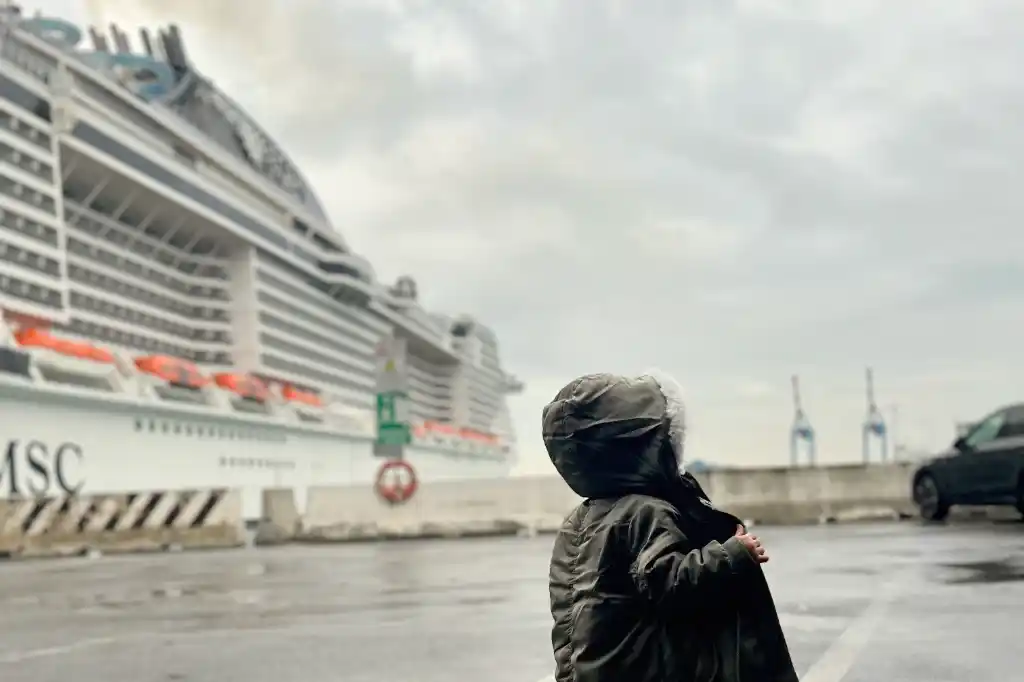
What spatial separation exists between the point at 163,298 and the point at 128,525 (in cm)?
3228

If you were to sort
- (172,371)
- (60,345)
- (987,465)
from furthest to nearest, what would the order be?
(172,371), (60,345), (987,465)

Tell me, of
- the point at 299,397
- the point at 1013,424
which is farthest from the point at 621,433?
the point at 299,397

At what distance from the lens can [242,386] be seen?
156ft

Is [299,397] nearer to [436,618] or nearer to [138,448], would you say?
[138,448]

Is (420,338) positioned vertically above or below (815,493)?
above

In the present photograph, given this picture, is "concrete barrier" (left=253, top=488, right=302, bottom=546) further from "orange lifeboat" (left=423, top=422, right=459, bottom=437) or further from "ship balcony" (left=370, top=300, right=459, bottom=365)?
"ship balcony" (left=370, top=300, right=459, bottom=365)

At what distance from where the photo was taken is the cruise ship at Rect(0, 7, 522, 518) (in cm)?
3653

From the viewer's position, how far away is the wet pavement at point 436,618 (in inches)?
212

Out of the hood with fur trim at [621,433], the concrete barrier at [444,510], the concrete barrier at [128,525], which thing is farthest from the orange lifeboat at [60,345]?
the hood with fur trim at [621,433]

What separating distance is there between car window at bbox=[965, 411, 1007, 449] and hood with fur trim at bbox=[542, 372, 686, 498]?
13327 mm

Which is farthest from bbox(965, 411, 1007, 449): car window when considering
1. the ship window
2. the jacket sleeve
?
the ship window

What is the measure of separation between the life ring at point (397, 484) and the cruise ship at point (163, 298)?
13187mm

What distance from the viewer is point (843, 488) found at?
19.0 meters

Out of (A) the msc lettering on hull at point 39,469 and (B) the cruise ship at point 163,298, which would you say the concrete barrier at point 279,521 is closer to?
(B) the cruise ship at point 163,298
